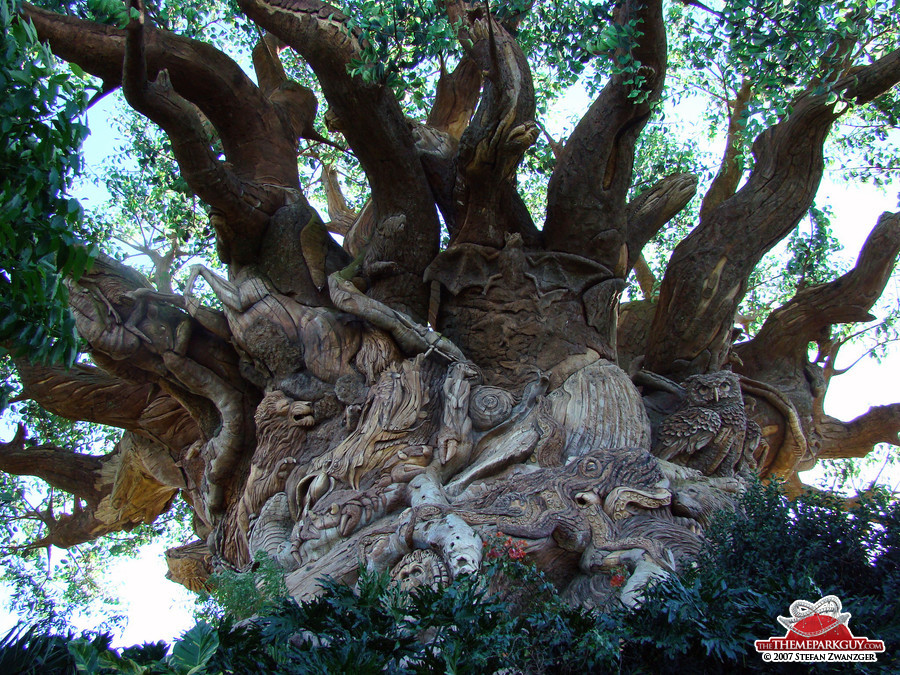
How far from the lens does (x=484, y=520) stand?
4.24 metres

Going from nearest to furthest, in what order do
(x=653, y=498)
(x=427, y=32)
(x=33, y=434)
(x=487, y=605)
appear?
1. (x=487, y=605)
2. (x=653, y=498)
3. (x=427, y=32)
4. (x=33, y=434)

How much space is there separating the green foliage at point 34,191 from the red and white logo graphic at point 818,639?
2.86 m

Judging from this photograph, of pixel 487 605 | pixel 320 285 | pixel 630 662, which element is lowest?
pixel 630 662

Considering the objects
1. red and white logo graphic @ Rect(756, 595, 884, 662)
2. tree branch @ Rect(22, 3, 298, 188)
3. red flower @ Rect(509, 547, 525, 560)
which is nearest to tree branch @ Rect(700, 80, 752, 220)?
tree branch @ Rect(22, 3, 298, 188)

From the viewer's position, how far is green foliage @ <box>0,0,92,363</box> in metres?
2.72

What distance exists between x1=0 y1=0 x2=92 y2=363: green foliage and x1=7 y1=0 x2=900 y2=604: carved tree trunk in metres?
2.13

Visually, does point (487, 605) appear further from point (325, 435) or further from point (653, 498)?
point (325, 435)

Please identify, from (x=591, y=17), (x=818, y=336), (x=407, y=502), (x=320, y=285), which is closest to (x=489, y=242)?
(x=320, y=285)

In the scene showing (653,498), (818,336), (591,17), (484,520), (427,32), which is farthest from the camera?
(818,336)

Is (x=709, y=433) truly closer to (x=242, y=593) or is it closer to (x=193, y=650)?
(x=242, y=593)

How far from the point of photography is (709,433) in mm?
5590

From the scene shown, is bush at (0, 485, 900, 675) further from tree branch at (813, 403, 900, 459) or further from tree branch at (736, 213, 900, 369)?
tree branch at (813, 403, 900, 459)

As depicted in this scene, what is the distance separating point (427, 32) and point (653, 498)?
3.50m

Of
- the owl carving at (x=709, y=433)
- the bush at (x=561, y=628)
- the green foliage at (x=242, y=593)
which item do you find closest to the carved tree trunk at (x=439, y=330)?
the owl carving at (x=709, y=433)
